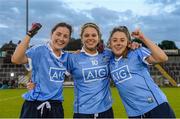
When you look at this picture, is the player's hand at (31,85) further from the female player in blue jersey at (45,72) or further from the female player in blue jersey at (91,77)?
the female player in blue jersey at (91,77)

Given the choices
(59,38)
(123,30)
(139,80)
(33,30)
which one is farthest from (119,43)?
(33,30)

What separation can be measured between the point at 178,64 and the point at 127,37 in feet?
201

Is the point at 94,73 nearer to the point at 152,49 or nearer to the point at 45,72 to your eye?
the point at 45,72

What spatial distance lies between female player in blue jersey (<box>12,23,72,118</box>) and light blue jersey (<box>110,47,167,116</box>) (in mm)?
841

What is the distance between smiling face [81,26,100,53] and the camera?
7.65 m

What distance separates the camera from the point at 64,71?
762cm

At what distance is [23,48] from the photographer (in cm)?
743

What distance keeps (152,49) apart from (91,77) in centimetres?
97

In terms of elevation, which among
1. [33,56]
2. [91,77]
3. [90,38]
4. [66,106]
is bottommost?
[66,106]

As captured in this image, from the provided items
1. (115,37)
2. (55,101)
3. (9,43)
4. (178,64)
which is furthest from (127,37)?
(9,43)

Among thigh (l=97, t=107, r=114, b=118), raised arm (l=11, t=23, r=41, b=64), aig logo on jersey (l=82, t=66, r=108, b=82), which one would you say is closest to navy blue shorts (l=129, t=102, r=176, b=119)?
thigh (l=97, t=107, r=114, b=118)

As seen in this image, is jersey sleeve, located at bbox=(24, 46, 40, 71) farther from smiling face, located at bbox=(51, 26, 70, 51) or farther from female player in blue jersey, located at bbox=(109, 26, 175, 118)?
female player in blue jersey, located at bbox=(109, 26, 175, 118)

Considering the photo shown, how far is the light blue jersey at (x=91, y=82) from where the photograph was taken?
755cm

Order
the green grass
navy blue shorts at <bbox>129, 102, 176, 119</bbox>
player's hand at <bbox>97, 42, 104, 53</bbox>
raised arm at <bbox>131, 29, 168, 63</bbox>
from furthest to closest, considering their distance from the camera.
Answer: the green grass, player's hand at <bbox>97, 42, 104, 53</bbox>, raised arm at <bbox>131, 29, 168, 63</bbox>, navy blue shorts at <bbox>129, 102, 176, 119</bbox>
